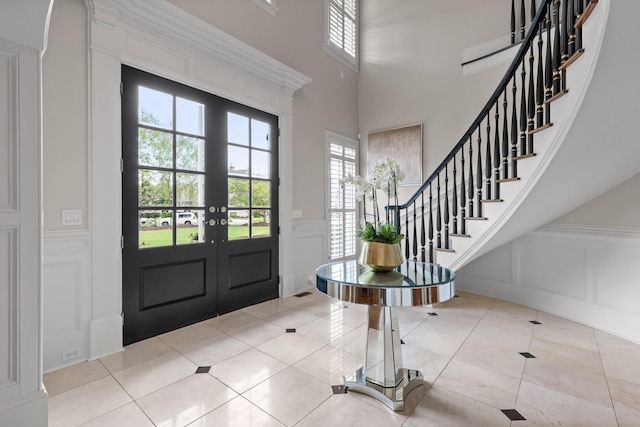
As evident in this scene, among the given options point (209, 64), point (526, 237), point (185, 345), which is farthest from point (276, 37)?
point (526, 237)

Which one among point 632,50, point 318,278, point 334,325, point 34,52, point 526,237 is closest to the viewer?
point 34,52

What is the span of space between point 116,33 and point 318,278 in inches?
103

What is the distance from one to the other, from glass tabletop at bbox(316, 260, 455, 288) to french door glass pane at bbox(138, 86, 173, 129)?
6.88 ft

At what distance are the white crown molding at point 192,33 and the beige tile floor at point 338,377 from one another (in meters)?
2.76

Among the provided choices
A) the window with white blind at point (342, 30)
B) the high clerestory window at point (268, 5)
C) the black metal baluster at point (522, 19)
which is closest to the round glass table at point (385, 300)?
the high clerestory window at point (268, 5)

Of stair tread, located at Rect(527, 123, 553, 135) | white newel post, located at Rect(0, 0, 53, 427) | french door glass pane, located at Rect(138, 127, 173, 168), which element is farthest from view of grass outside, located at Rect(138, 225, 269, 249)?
stair tread, located at Rect(527, 123, 553, 135)

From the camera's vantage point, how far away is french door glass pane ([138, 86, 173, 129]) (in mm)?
2693

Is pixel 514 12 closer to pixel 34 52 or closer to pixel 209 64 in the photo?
pixel 209 64

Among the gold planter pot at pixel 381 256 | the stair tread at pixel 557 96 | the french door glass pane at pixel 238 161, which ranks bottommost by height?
the gold planter pot at pixel 381 256

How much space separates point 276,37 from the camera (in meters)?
3.90

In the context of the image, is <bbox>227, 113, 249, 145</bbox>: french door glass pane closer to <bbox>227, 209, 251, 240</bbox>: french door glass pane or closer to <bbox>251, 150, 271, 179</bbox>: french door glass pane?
<bbox>251, 150, 271, 179</bbox>: french door glass pane

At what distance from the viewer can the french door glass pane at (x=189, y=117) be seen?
9.71 ft

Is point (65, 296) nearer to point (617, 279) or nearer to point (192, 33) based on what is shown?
point (192, 33)

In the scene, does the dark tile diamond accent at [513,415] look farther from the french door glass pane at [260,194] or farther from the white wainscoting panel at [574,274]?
the french door glass pane at [260,194]
